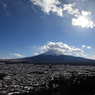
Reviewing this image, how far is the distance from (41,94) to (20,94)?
4972 mm

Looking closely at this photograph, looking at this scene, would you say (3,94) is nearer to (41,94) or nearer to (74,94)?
(41,94)

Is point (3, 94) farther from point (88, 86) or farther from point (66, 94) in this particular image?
point (88, 86)

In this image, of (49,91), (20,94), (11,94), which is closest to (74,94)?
(49,91)

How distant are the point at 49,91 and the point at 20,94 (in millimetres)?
7379

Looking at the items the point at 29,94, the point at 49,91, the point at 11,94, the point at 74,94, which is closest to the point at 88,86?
the point at 74,94

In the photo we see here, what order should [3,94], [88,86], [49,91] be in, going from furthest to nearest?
[88,86]
[49,91]
[3,94]

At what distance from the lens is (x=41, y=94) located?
99.3 feet

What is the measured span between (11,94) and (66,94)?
1290cm

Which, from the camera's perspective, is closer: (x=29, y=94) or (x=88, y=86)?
(x=29, y=94)

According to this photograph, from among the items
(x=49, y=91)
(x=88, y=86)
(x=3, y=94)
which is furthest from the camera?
(x=88, y=86)

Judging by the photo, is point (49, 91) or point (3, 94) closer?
point (3, 94)

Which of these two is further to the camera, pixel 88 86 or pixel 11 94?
pixel 88 86

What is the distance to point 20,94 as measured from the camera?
2928 centimetres

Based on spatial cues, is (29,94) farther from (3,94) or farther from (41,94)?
(3,94)
